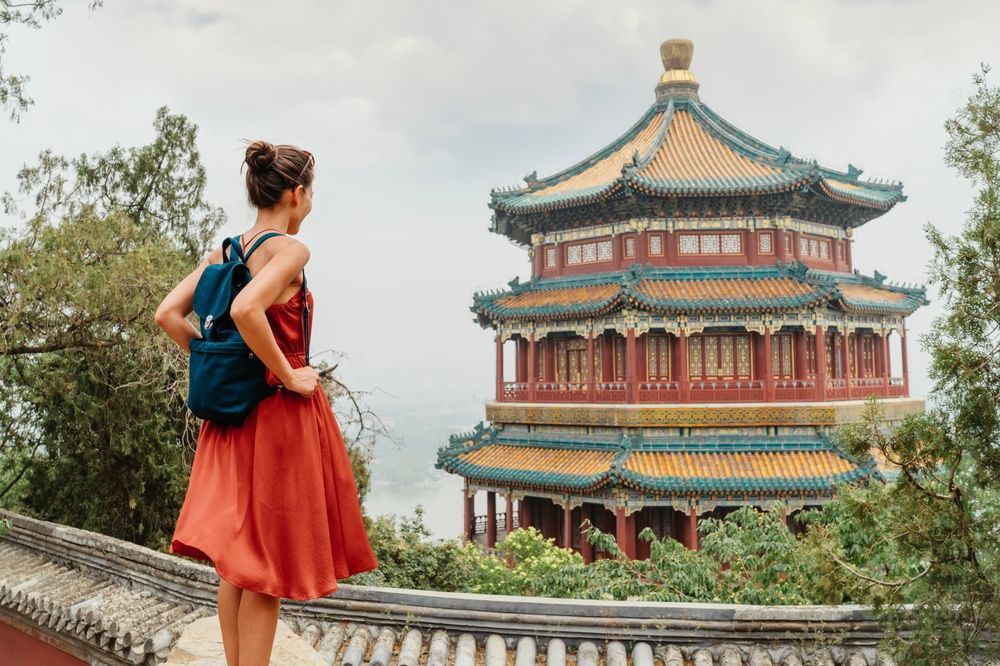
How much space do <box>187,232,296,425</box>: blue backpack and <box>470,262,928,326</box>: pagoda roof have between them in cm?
1390

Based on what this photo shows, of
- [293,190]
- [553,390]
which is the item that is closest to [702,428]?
[553,390]

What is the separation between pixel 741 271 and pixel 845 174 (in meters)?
4.57

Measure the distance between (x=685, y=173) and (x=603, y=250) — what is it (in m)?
2.30

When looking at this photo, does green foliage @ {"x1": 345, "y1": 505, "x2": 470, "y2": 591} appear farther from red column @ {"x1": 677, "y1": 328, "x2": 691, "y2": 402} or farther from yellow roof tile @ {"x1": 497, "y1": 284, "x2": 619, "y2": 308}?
yellow roof tile @ {"x1": 497, "y1": 284, "x2": 619, "y2": 308}

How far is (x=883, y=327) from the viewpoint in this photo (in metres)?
19.9

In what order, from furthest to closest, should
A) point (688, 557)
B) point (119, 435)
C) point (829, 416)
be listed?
point (829, 416) → point (119, 435) → point (688, 557)

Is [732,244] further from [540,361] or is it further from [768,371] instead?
[540,361]

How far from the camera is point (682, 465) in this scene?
1662 cm

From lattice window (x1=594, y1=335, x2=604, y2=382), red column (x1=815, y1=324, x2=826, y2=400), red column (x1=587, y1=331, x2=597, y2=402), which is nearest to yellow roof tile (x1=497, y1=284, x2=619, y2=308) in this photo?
red column (x1=587, y1=331, x2=597, y2=402)

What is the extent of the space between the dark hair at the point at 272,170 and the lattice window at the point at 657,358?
1488 cm

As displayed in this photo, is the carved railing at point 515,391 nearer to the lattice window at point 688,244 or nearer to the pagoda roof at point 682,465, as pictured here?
the pagoda roof at point 682,465

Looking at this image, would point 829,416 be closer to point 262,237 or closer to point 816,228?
point 816,228

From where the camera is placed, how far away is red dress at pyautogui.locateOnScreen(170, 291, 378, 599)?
136 inches

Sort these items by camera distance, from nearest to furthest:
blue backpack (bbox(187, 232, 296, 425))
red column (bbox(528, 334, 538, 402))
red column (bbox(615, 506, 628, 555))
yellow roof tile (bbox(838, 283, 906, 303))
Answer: blue backpack (bbox(187, 232, 296, 425)) → red column (bbox(615, 506, 628, 555)) → yellow roof tile (bbox(838, 283, 906, 303)) → red column (bbox(528, 334, 538, 402))
